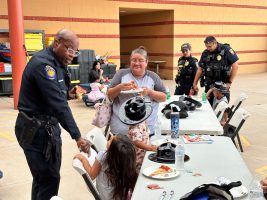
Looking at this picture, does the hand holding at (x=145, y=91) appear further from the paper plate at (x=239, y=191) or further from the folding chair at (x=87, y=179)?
the paper plate at (x=239, y=191)

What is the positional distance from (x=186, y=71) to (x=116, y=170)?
183 inches

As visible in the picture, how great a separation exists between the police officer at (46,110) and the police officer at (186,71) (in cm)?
436

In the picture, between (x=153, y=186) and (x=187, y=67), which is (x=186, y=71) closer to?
(x=187, y=67)

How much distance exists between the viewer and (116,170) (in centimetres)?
244

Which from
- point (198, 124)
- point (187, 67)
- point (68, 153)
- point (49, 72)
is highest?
point (49, 72)

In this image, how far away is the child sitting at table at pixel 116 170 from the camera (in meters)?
2.42

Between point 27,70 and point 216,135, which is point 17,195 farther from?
point 216,135

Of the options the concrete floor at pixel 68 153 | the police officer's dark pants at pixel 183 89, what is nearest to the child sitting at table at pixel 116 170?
the concrete floor at pixel 68 153

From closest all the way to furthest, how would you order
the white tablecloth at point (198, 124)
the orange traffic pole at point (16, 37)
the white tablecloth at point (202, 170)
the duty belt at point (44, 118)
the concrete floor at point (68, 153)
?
the white tablecloth at point (202, 170), the duty belt at point (44, 118), the white tablecloth at point (198, 124), the concrete floor at point (68, 153), the orange traffic pole at point (16, 37)

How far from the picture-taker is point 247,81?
1398cm

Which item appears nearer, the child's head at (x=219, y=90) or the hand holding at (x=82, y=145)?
the hand holding at (x=82, y=145)

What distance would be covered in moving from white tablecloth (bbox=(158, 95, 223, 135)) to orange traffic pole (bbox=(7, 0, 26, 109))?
15.7 ft

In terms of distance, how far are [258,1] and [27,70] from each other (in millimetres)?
16537

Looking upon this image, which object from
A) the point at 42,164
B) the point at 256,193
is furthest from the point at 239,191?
the point at 42,164
